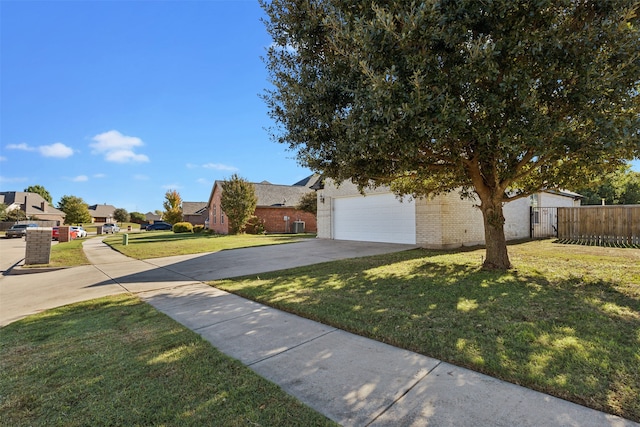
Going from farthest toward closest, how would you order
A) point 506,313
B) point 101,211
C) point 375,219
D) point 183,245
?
point 101,211
point 183,245
point 375,219
point 506,313

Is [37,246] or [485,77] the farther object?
[37,246]

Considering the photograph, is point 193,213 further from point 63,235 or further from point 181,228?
point 63,235

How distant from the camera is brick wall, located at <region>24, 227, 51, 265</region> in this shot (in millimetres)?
10828

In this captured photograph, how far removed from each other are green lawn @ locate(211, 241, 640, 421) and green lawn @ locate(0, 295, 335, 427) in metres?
1.72

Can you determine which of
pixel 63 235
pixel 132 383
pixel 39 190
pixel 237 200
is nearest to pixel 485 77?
pixel 132 383

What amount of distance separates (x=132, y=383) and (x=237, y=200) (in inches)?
915

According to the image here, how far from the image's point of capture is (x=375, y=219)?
15531 mm

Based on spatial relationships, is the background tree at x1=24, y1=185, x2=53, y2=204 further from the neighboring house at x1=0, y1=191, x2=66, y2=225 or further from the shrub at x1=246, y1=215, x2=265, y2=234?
the shrub at x1=246, y1=215, x2=265, y2=234

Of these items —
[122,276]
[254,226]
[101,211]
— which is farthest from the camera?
[101,211]

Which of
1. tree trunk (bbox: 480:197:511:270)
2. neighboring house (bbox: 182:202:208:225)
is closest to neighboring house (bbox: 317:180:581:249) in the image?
→ tree trunk (bbox: 480:197:511:270)

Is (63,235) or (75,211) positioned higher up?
(75,211)

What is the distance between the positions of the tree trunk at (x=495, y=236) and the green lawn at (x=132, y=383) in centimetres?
667

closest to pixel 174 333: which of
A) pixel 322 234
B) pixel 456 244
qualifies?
pixel 456 244

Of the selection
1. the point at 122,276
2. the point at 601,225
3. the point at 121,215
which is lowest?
the point at 122,276
